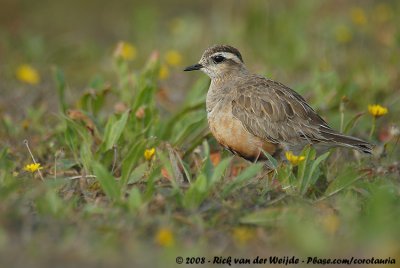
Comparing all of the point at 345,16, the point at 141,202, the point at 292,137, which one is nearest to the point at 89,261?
the point at 141,202

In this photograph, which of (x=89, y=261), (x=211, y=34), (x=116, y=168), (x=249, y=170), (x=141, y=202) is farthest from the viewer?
(x=211, y=34)

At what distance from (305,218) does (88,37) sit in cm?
833

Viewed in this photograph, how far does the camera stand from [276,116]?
7.33 meters

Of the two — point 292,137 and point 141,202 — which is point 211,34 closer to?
point 292,137

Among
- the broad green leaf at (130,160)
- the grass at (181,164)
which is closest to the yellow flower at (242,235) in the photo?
the grass at (181,164)

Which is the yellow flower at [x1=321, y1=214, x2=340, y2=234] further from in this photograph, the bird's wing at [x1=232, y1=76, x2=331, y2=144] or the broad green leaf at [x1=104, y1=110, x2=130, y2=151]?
the broad green leaf at [x1=104, y1=110, x2=130, y2=151]

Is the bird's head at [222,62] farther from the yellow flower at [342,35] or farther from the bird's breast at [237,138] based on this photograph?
the yellow flower at [342,35]

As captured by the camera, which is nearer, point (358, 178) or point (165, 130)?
point (358, 178)

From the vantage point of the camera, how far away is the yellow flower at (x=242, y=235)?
5316 mm

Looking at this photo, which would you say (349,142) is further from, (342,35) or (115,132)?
(342,35)

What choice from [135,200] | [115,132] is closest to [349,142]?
[115,132]

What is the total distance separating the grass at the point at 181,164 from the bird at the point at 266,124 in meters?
0.25

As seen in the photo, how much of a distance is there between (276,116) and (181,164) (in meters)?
1.29

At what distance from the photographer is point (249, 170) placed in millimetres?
6035
